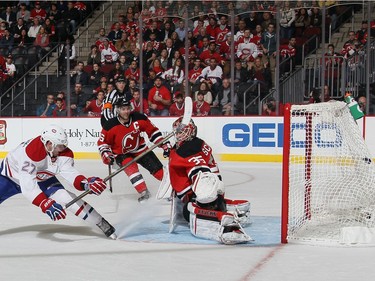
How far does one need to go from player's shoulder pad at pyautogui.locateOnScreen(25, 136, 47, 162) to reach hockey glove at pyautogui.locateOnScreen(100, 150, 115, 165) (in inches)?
78.6

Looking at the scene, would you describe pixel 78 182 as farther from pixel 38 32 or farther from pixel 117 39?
pixel 38 32

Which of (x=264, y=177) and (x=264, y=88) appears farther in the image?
(x=264, y=88)

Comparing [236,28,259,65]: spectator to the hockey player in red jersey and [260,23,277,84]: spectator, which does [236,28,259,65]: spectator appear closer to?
[260,23,277,84]: spectator

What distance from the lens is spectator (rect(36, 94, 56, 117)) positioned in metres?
11.2

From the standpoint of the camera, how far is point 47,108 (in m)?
11.2

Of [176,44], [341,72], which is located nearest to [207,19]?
[176,44]

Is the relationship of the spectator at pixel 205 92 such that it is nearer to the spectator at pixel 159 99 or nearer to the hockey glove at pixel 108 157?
the spectator at pixel 159 99

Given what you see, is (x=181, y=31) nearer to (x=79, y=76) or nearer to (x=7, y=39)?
(x=79, y=76)

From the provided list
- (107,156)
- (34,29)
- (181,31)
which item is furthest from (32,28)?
(107,156)

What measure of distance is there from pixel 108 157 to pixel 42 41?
6.51 metres

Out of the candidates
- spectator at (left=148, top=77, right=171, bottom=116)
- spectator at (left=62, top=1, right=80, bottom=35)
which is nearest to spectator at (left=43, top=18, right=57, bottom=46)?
spectator at (left=62, top=1, right=80, bottom=35)

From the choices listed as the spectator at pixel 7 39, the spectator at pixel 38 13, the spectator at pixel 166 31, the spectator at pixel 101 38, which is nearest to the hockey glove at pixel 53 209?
the spectator at pixel 166 31

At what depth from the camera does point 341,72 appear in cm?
988

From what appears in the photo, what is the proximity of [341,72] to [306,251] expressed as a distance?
5.85m
